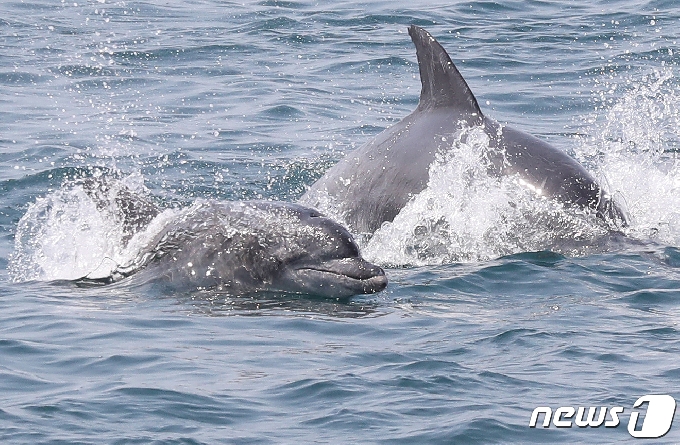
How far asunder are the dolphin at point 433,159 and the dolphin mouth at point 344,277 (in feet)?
9.41

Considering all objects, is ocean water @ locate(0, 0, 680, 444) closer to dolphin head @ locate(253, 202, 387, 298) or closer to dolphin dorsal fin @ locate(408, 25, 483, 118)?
dolphin head @ locate(253, 202, 387, 298)

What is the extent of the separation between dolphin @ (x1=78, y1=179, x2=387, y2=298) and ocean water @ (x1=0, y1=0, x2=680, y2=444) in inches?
7.7

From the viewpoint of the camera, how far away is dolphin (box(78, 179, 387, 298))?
467 inches

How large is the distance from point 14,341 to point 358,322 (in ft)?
9.08

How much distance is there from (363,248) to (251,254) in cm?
255

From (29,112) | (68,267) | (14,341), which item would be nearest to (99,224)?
(68,267)

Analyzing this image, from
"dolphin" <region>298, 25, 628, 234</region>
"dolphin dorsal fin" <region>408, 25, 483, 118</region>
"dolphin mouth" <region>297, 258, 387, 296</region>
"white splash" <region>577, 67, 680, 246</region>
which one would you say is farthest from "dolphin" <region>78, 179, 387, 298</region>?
"white splash" <region>577, 67, 680, 246</region>

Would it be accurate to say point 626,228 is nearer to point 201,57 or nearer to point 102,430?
point 102,430

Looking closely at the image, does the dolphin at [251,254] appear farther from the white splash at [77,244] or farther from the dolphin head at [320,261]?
the white splash at [77,244]

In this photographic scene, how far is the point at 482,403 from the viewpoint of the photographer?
30.0ft

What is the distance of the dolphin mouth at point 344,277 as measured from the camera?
38.5 feet

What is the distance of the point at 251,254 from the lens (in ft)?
39.7

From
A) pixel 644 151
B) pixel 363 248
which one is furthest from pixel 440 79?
pixel 644 151

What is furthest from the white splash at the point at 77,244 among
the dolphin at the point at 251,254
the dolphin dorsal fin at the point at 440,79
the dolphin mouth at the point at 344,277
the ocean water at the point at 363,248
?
the dolphin dorsal fin at the point at 440,79
